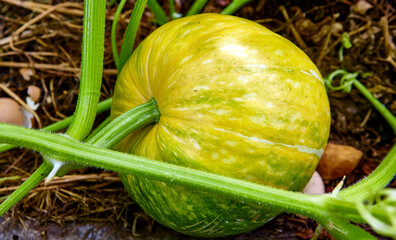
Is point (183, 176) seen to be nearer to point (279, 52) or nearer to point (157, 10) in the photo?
point (279, 52)

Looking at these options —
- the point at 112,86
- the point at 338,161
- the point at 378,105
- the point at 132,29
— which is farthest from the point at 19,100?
the point at 378,105

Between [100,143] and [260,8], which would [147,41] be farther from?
[260,8]

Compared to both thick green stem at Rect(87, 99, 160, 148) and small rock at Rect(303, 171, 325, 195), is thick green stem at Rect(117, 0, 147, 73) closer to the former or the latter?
thick green stem at Rect(87, 99, 160, 148)

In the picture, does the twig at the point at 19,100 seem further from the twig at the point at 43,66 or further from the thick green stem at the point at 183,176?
the thick green stem at the point at 183,176

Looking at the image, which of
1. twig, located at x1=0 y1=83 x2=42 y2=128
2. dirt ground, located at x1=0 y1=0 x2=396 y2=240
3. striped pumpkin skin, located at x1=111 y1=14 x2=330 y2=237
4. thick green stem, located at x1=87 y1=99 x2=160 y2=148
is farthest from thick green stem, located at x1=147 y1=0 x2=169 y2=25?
twig, located at x1=0 y1=83 x2=42 y2=128

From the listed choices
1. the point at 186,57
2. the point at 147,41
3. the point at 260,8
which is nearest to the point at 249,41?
the point at 186,57

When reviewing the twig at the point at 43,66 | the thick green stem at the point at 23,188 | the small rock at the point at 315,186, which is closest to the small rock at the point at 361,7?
the small rock at the point at 315,186
